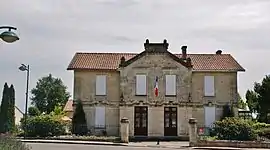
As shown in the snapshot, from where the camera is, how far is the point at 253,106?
5362cm

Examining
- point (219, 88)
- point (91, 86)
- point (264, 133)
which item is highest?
point (91, 86)

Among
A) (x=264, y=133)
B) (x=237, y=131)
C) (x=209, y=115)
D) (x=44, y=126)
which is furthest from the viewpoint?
(x=209, y=115)

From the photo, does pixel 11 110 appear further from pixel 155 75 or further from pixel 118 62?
pixel 155 75

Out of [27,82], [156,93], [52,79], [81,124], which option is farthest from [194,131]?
[52,79]

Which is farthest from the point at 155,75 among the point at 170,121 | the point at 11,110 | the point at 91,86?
the point at 11,110

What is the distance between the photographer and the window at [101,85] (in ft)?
134

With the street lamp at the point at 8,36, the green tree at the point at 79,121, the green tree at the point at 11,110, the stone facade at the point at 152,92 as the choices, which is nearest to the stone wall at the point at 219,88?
the stone facade at the point at 152,92

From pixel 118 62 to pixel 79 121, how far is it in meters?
6.29

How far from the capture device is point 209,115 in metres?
40.3

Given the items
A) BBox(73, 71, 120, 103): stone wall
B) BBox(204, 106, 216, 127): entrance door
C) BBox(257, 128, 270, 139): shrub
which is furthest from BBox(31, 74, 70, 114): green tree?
BBox(257, 128, 270, 139): shrub

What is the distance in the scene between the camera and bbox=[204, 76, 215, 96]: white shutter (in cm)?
4062

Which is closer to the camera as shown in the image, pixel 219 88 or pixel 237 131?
pixel 237 131

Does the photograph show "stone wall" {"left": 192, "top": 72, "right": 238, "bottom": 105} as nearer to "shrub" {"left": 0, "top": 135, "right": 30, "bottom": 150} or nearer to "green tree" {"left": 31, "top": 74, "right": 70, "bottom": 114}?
"shrub" {"left": 0, "top": 135, "right": 30, "bottom": 150}

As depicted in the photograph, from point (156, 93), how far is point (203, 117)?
4.45 meters
